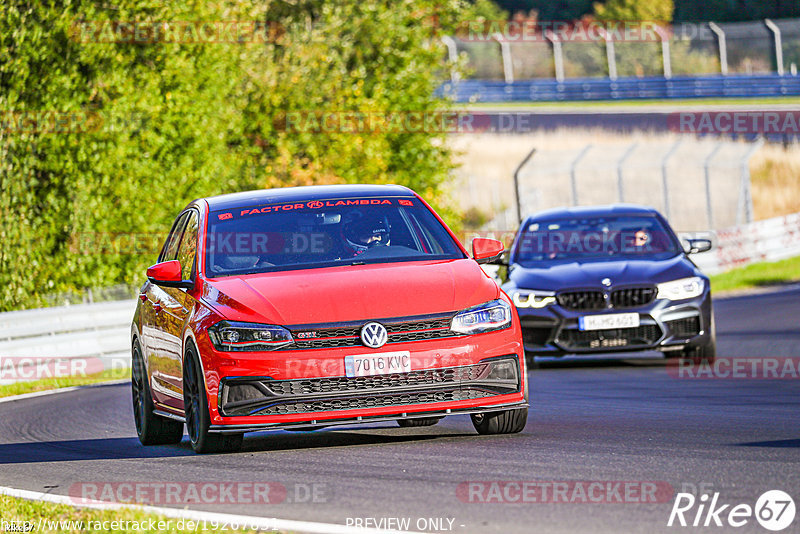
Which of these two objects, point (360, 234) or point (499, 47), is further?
point (499, 47)

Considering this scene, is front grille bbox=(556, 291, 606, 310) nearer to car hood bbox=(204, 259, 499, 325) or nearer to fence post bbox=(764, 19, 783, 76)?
car hood bbox=(204, 259, 499, 325)

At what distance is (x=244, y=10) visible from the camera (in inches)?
1185

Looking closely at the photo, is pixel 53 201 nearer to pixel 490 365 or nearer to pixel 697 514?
pixel 490 365

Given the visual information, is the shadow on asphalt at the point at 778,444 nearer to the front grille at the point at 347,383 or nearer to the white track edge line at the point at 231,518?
the front grille at the point at 347,383

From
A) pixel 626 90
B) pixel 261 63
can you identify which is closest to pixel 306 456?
pixel 261 63

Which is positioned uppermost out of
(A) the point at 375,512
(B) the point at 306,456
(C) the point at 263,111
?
(A) the point at 375,512

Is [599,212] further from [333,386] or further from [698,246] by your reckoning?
[333,386]

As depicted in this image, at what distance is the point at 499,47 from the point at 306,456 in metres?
55.0

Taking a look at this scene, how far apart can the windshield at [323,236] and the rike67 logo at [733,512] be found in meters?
3.30

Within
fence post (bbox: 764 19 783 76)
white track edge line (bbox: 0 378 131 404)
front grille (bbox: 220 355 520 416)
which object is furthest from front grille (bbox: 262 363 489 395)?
fence post (bbox: 764 19 783 76)

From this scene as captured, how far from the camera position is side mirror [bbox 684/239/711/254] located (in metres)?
15.6

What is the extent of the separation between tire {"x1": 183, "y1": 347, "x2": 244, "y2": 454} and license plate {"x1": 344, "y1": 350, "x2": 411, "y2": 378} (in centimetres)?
86

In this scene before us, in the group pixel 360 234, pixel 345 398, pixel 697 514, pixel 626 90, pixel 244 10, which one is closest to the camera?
pixel 697 514

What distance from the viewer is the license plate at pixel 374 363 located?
8500 millimetres
